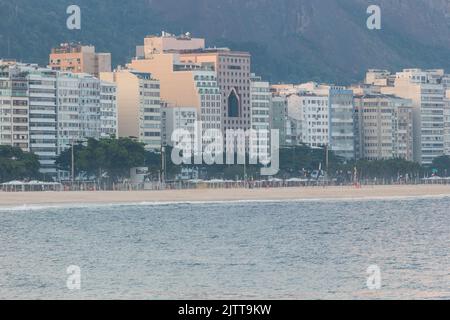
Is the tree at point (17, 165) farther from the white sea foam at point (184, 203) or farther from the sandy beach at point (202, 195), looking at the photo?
the white sea foam at point (184, 203)

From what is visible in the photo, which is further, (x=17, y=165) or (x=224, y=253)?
(x=17, y=165)

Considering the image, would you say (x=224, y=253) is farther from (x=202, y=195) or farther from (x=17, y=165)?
(x=17, y=165)

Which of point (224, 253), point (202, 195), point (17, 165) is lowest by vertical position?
point (224, 253)

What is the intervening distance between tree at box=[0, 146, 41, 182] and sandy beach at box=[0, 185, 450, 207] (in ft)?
59.3

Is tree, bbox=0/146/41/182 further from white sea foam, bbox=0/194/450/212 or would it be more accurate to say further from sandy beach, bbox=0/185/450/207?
white sea foam, bbox=0/194/450/212

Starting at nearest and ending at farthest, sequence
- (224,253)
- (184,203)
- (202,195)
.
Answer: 1. (224,253)
2. (184,203)
3. (202,195)

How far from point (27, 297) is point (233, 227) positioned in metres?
46.8

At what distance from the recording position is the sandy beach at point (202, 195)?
154 m

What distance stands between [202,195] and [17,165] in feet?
85.8

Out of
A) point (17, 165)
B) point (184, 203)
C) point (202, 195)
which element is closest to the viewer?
point (184, 203)

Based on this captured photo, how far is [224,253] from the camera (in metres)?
89.9

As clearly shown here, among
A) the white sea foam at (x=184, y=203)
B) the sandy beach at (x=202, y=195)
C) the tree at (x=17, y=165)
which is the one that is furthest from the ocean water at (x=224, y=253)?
the tree at (x=17, y=165)

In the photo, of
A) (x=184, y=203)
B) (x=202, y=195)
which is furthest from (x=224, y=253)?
(x=202, y=195)
